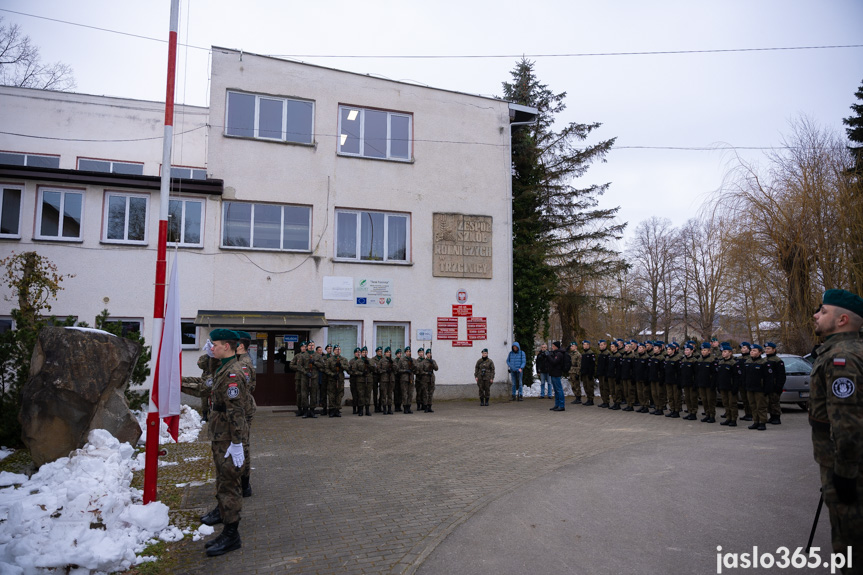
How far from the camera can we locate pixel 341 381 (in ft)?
50.9

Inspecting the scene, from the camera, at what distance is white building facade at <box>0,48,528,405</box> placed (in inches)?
653

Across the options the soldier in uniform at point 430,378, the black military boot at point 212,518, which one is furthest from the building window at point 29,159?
the black military boot at point 212,518

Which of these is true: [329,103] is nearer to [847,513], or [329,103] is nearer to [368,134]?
[368,134]

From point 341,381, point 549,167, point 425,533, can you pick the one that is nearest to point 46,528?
point 425,533

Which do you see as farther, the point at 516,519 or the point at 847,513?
the point at 516,519

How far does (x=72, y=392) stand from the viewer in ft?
25.6

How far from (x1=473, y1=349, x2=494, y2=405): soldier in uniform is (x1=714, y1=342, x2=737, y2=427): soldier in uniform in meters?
6.69

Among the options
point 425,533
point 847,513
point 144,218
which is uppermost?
point 144,218

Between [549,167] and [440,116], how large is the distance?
9318 mm

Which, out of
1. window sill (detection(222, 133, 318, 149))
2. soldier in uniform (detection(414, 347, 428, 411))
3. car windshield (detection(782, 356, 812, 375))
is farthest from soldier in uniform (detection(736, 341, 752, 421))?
window sill (detection(222, 133, 318, 149))

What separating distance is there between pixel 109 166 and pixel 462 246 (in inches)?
510

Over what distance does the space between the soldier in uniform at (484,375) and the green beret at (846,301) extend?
14.2 meters

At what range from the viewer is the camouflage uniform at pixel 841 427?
157 inches

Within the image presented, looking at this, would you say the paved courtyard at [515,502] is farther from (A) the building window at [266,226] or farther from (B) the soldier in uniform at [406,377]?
(A) the building window at [266,226]
